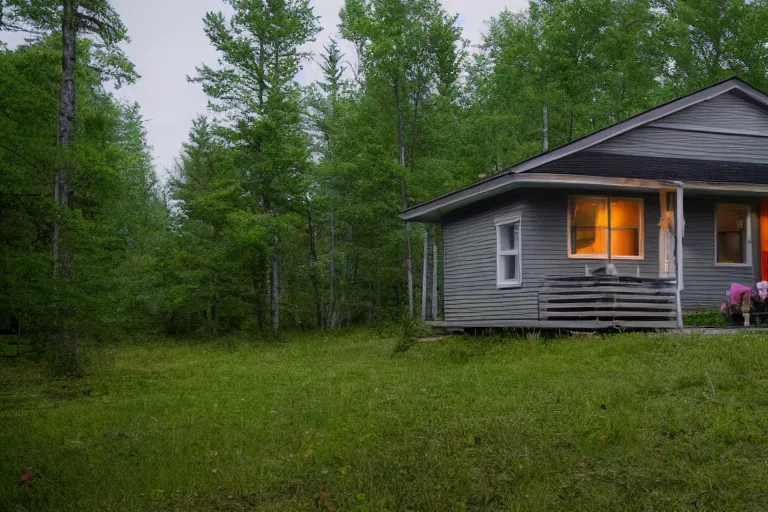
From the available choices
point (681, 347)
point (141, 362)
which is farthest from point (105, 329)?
point (681, 347)

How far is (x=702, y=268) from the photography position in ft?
64.6

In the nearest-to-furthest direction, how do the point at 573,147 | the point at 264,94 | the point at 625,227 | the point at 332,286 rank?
the point at 573,147
the point at 625,227
the point at 264,94
the point at 332,286

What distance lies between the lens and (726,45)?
3347 cm

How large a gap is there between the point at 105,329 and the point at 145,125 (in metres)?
35.7

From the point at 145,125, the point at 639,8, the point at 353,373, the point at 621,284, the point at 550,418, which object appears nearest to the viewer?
the point at 550,418

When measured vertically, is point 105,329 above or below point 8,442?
above

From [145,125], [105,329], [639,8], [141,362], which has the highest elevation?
[639,8]

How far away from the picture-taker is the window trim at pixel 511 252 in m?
18.8

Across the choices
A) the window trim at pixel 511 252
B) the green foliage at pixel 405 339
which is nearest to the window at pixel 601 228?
the window trim at pixel 511 252

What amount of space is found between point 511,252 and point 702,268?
524 cm

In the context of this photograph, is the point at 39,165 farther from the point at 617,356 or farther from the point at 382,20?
the point at 382,20

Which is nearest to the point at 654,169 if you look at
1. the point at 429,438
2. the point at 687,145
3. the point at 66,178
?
the point at 687,145

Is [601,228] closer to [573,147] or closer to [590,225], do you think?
[590,225]

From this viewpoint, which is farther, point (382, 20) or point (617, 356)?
Result: point (382, 20)
